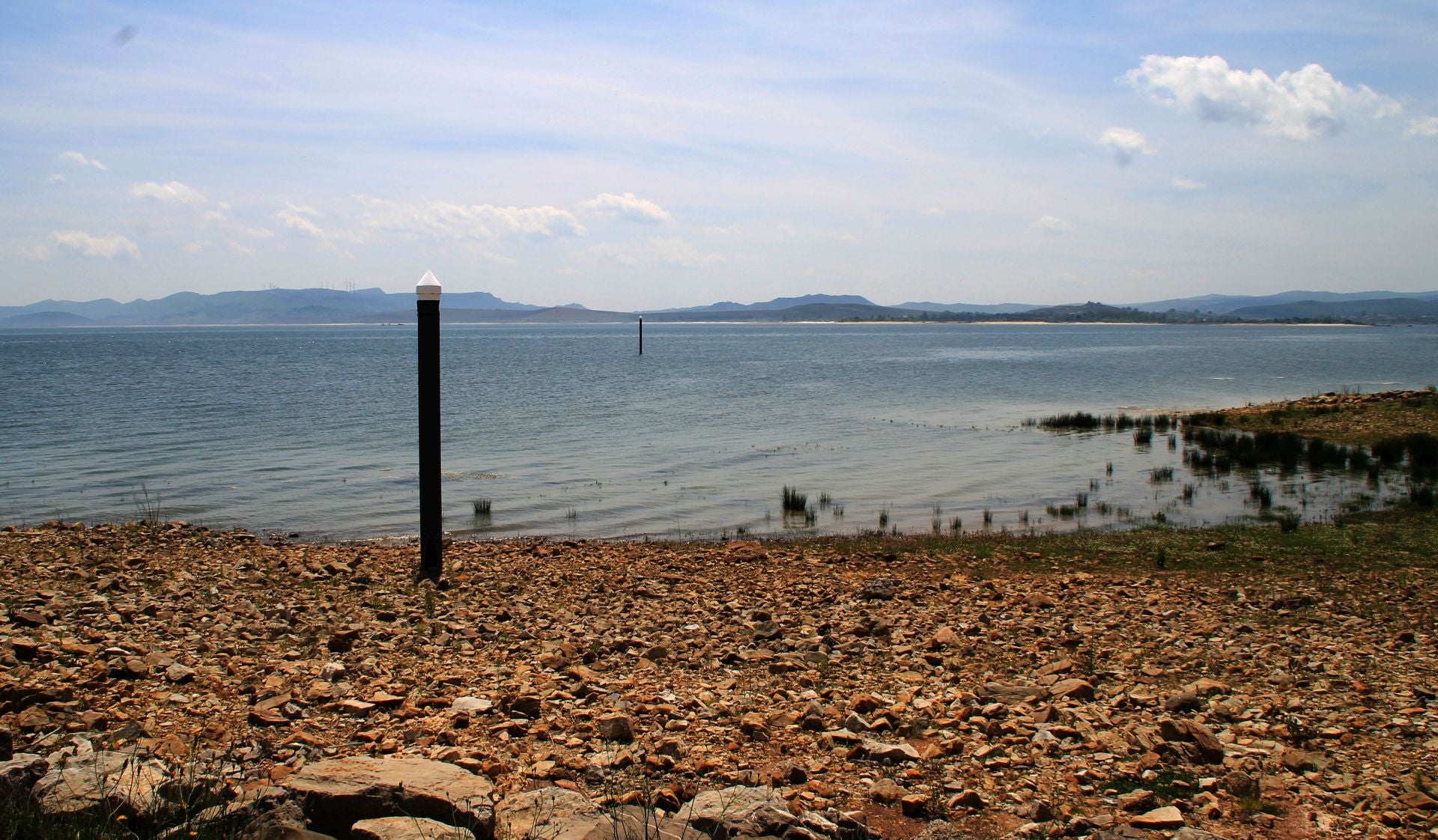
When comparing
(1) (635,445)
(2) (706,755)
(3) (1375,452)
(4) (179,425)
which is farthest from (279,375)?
(2) (706,755)

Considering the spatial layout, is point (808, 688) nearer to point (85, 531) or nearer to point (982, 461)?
point (85, 531)

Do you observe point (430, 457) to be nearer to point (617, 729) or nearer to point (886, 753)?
point (617, 729)

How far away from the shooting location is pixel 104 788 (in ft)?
16.8

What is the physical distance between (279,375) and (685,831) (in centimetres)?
7353

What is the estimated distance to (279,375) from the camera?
235 ft

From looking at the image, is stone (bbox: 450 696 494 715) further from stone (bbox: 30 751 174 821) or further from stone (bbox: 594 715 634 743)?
stone (bbox: 30 751 174 821)

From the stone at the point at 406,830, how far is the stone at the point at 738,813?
1232 mm

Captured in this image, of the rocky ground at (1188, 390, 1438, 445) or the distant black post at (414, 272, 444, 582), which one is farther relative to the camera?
the rocky ground at (1188, 390, 1438, 445)

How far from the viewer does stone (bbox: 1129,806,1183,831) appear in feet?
19.0

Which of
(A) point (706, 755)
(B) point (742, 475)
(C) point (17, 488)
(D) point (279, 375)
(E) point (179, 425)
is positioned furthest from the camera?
Answer: (D) point (279, 375)

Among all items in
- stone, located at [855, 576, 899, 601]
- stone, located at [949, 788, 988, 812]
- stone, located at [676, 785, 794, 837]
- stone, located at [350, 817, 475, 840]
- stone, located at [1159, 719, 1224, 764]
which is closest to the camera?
stone, located at [350, 817, 475, 840]

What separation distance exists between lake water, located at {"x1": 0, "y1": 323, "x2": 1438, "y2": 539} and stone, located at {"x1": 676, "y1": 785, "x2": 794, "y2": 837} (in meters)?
12.6

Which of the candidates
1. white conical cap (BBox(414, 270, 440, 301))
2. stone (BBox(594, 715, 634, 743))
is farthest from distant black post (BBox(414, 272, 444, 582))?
stone (BBox(594, 715, 634, 743))

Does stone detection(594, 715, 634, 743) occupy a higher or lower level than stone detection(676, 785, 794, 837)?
lower
